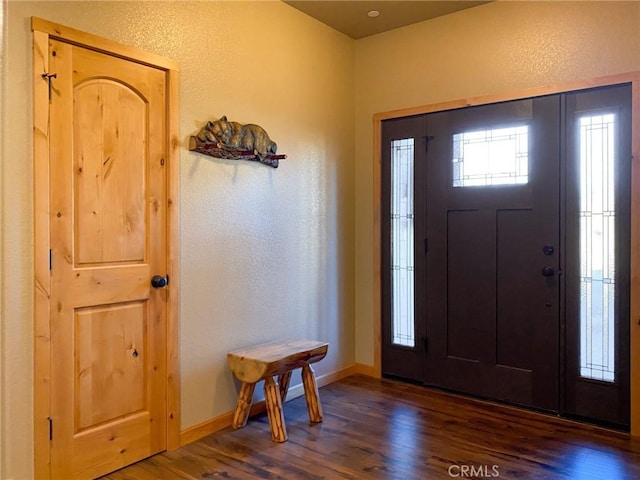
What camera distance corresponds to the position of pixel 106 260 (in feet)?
8.20

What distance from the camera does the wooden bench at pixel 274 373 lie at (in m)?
2.88

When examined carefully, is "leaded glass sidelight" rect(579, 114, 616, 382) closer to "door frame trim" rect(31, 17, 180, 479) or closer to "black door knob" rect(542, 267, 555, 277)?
"black door knob" rect(542, 267, 555, 277)

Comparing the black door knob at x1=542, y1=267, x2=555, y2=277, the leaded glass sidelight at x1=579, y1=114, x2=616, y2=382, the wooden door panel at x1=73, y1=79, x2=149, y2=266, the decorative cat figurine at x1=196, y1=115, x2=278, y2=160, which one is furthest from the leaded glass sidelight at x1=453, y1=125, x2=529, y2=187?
the wooden door panel at x1=73, y1=79, x2=149, y2=266

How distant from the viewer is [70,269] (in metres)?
2.34

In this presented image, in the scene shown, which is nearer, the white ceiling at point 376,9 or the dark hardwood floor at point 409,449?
the dark hardwood floor at point 409,449

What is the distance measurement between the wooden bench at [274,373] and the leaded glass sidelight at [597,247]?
5.68 ft

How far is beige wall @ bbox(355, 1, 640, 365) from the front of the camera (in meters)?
3.07

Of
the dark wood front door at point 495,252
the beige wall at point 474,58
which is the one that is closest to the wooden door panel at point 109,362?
the beige wall at point 474,58

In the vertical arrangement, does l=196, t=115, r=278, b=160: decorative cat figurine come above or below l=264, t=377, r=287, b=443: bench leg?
above

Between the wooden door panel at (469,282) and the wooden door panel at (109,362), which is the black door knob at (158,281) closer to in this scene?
the wooden door panel at (109,362)

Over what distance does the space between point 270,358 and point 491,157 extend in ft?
6.92

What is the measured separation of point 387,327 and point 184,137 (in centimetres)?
229

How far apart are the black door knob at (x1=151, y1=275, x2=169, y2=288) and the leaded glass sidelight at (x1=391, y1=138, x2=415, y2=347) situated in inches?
79.3

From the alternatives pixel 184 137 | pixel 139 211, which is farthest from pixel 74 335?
pixel 184 137
